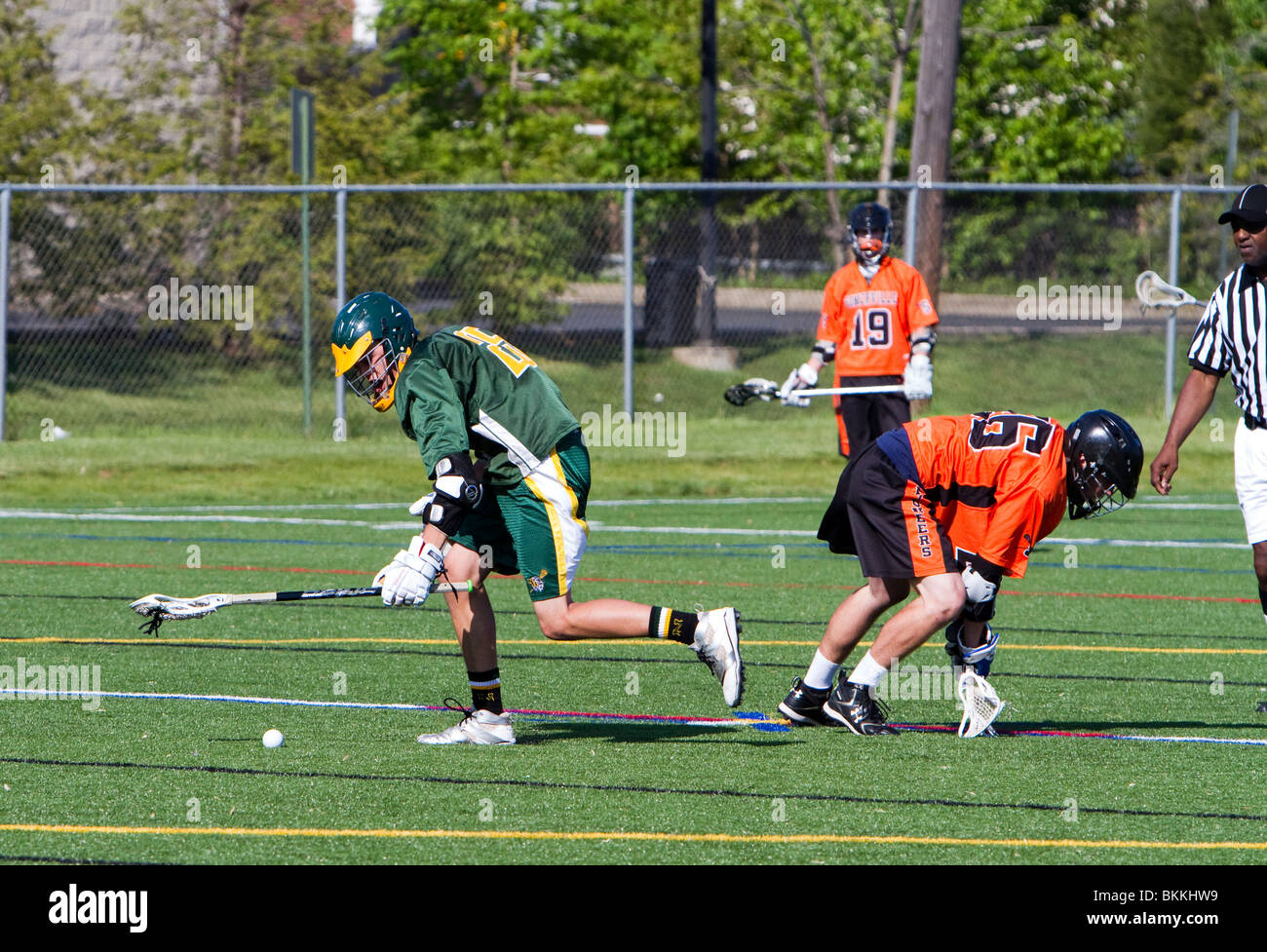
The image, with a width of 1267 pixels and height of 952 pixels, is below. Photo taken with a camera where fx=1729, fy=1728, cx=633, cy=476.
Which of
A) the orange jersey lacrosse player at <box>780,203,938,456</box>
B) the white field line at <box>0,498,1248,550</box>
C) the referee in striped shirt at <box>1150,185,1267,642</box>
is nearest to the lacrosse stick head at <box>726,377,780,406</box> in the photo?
the orange jersey lacrosse player at <box>780,203,938,456</box>

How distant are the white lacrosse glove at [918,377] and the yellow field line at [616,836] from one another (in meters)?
6.40

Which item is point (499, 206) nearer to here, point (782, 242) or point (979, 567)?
point (782, 242)

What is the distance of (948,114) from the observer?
1847 centimetres

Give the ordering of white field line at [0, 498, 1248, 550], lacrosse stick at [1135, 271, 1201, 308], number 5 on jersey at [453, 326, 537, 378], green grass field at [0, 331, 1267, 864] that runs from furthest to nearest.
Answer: white field line at [0, 498, 1248, 550] → lacrosse stick at [1135, 271, 1201, 308] → number 5 on jersey at [453, 326, 537, 378] → green grass field at [0, 331, 1267, 864]

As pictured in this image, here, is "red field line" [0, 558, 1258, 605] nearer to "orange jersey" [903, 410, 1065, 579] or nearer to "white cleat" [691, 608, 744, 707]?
"white cleat" [691, 608, 744, 707]

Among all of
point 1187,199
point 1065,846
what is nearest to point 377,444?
point 1187,199

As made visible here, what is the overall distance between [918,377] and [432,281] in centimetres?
764

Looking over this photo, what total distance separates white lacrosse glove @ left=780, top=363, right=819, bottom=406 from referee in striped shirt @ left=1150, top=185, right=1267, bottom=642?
172 inches

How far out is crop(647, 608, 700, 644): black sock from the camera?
6406 millimetres

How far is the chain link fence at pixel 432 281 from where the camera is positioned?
56.4 feet

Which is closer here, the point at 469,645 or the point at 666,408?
the point at 469,645

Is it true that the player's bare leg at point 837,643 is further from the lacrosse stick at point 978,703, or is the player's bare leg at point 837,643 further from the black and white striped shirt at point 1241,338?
the black and white striped shirt at point 1241,338

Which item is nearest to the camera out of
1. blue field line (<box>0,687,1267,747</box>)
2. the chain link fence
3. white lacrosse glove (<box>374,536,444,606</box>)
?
white lacrosse glove (<box>374,536,444,606</box>)

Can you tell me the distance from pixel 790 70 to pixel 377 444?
1347cm
